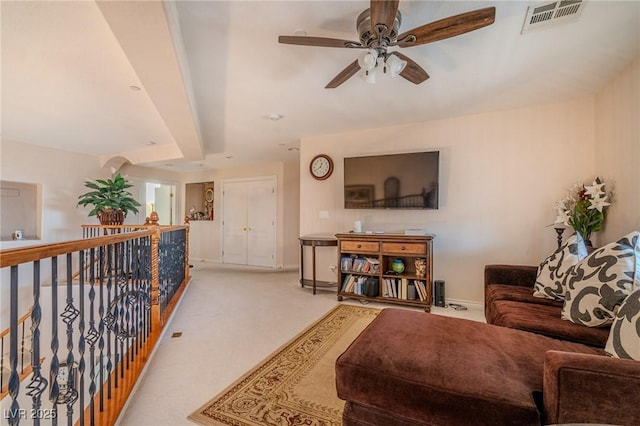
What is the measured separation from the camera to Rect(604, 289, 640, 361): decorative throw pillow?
1125mm

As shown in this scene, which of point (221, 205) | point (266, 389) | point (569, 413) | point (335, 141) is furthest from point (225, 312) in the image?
point (221, 205)

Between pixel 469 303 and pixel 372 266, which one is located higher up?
pixel 372 266

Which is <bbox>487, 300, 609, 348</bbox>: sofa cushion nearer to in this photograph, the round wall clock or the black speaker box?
the black speaker box

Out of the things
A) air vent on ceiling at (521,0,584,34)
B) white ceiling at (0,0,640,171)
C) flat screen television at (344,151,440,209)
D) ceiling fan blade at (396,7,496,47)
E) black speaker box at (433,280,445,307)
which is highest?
air vent on ceiling at (521,0,584,34)

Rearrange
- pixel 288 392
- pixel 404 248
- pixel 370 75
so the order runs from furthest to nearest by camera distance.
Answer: pixel 404 248
pixel 370 75
pixel 288 392

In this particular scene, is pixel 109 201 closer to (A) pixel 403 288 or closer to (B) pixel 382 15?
(A) pixel 403 288

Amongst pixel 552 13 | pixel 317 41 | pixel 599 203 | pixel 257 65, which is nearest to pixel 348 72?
pixel 317 41

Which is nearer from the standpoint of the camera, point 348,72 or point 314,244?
point 348,72

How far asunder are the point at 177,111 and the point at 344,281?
2703 mm

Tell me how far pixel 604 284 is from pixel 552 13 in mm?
1585

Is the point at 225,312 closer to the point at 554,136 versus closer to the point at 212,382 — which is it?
the point at 212,382

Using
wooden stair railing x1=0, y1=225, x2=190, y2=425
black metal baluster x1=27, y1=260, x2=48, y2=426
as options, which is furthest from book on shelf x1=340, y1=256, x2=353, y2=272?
black metal baluster x1=27, y1=260, x2=48, y2=426

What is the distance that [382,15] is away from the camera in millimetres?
1428

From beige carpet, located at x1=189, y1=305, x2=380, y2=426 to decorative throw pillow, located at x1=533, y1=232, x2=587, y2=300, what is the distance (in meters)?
1.57
